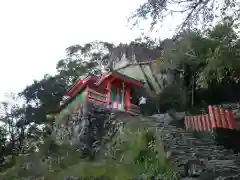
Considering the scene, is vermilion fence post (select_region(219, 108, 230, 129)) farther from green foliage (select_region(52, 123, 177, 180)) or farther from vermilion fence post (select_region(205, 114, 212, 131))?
green foliage (select_region(52, 123, 177, 180))

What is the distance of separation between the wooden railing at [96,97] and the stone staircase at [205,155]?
17.4 ft

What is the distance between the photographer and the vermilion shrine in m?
15.4

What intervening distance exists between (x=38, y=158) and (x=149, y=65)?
11.9 m

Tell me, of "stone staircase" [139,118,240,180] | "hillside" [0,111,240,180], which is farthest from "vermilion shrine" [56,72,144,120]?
"stone staircase" [139,118,240,180]

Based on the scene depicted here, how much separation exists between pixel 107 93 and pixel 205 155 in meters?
8.49

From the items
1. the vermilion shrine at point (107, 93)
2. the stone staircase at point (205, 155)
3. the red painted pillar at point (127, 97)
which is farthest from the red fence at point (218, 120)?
the red painted pillar at point (127, 97)

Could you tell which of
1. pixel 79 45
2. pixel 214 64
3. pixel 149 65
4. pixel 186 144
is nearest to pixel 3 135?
pixel 79 45

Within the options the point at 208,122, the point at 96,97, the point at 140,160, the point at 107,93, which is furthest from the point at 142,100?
the point at 140,160

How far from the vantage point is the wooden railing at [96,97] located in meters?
15.1

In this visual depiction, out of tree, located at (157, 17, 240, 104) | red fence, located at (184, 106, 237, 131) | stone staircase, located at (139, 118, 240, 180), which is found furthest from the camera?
red fence, located at (184, 106, 237, 131)

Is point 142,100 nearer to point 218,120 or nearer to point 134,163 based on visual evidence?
point 218,120

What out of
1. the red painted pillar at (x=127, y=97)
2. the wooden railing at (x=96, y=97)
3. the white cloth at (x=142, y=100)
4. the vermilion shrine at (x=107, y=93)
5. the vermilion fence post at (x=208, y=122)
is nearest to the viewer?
the vermilion fence post at (x=208, y=122)

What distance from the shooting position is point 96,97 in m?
15.6

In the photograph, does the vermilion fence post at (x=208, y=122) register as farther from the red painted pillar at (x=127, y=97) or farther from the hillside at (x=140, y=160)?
the red painted pillar at (x=127, y=97)
